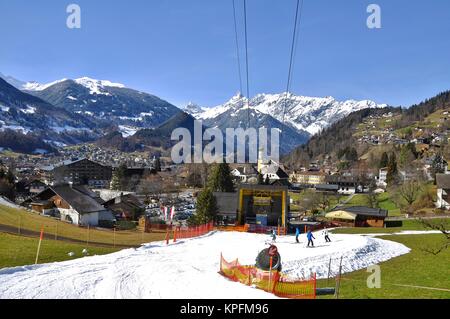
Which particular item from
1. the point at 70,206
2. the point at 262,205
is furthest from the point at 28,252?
the point at 262,205

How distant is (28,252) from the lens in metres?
25.1

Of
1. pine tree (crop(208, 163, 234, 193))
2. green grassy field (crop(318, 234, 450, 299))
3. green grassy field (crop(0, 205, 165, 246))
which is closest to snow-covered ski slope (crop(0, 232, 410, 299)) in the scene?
green grassy field (crop(318, 234, 450, 299))

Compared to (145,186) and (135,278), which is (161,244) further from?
(145,186)

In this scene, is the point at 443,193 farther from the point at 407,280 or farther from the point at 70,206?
the point at 407,280

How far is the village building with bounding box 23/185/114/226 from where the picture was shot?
62000mm

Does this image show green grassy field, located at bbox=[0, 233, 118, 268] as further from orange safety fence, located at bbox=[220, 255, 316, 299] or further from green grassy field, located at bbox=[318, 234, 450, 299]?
green grassy field, located at bbox=[318, 234, 450, 299]

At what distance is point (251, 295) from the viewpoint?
15570 millimetres

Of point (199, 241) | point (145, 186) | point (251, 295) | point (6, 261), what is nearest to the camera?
point (251, 295)

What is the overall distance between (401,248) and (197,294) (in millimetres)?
22888

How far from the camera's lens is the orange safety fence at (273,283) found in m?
16.3
